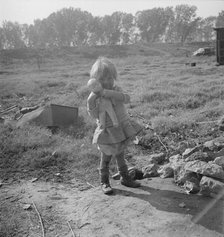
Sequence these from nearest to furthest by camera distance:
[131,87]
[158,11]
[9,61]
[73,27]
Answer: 1. [131,87]
2. [9,61]
3. [73,27]
4. [158,11]

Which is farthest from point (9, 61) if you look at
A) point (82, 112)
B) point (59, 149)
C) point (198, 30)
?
point (198, 30)

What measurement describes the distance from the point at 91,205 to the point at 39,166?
1483 millimetres

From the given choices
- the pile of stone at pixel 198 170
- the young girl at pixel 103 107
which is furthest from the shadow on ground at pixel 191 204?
the young girl at pixel 103 107

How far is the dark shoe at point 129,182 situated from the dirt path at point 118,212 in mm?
50

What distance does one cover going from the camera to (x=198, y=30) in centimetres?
5797

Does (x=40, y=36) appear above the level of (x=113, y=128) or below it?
above

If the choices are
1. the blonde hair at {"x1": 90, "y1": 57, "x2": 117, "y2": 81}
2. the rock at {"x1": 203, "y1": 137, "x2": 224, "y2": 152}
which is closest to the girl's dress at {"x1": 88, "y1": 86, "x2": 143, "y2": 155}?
the blonde hair at {"x1": 90, "y1": 57, "x2": 117, "y2": 81}

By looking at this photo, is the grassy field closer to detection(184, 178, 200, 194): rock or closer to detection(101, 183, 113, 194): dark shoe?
detection(101, 183, 113, 194): dark shoe

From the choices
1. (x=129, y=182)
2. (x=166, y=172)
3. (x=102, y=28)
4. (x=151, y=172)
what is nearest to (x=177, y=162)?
(x=166, y=172)

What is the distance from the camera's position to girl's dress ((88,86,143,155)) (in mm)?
2893

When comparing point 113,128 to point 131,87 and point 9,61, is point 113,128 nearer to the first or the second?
point 131,87

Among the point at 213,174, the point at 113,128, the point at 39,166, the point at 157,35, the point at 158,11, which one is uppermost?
the point at 158,11

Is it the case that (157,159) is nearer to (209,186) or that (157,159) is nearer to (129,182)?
(129,182)

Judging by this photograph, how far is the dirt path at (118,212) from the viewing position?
2336 mm
